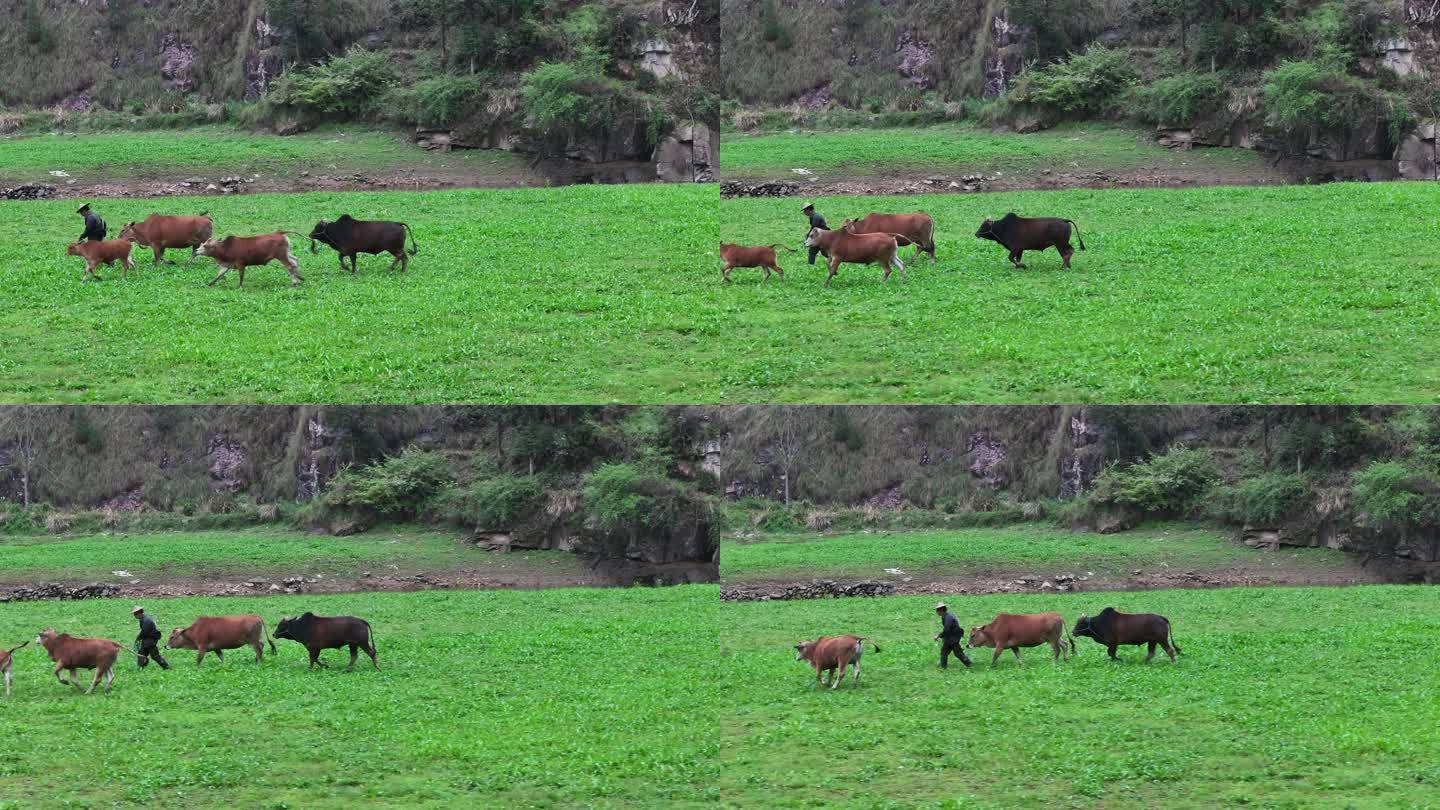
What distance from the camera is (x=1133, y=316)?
27.1 metres

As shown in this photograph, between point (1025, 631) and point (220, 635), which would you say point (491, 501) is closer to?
point (220, 635)

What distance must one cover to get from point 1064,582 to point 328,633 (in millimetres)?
19206

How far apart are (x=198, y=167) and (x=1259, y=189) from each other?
2709 centimetres

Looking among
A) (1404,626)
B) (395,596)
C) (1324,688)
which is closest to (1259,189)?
(1404,626)

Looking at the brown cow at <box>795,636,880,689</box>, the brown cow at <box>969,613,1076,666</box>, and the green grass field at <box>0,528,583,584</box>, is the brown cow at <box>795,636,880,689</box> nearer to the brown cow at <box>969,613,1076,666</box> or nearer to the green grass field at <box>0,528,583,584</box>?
the brown cow at <box>969,613,1076,666</box>

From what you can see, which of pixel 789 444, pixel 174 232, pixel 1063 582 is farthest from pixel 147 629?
pixel 1063 582

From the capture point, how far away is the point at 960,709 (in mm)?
20562

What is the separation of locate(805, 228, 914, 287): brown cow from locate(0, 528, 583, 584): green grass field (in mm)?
12732

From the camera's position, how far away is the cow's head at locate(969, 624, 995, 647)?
23.7 m

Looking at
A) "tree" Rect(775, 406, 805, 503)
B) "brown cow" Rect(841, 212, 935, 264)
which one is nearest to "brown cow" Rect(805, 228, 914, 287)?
"brown cow" Rect(841, 212, 935, 264)

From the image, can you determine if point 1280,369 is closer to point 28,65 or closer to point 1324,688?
point 1324,688

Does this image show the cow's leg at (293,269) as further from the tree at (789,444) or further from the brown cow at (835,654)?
the tree at (789,444)

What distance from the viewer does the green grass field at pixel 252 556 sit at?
36.4 m

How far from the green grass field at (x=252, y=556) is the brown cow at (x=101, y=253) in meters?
9.49
